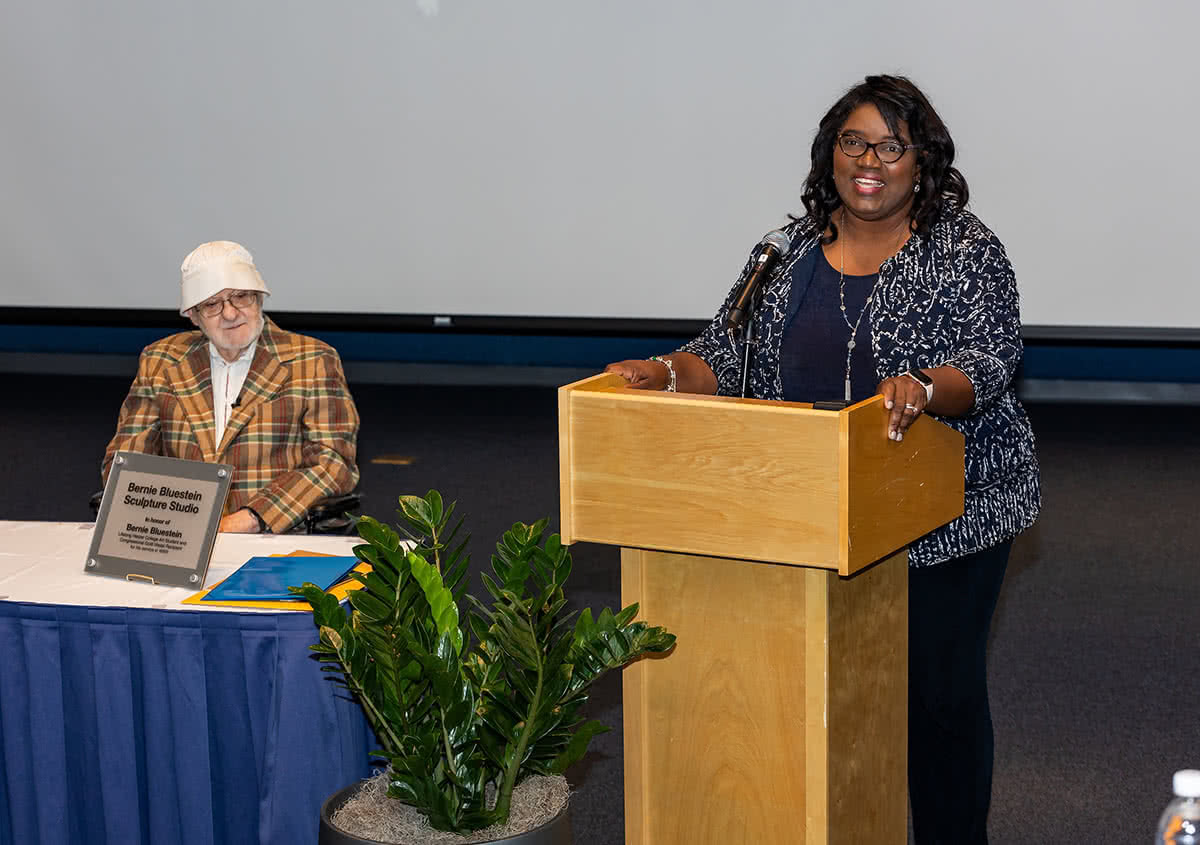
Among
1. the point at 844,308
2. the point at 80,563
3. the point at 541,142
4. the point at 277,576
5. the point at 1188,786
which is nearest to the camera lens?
the point at 1188,786

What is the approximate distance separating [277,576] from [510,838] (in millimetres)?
826

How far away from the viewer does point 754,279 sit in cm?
228

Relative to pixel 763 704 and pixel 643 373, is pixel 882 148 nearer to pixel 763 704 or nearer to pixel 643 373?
pixel 643 373

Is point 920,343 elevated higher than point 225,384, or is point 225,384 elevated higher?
point 920,343

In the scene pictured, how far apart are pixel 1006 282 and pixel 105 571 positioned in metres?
1.70

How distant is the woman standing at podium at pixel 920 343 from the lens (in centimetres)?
238

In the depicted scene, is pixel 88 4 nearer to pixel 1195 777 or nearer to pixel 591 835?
pixel 591 835

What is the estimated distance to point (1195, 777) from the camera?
1493 mm

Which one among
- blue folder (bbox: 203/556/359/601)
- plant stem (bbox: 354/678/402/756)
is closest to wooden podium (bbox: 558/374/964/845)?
plant stem (bbox: 354/678/402/756)

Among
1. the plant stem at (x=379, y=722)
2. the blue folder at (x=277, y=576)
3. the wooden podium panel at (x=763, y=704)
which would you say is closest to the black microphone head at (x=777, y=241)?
the wooden podium panel at (x=763, y=704)

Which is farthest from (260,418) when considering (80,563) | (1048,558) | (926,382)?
(1048,558)

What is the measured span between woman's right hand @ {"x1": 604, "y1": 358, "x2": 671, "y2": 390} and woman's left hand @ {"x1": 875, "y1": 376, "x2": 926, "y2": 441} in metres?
0.42

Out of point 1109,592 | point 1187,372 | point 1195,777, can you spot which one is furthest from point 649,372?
point 1187,372

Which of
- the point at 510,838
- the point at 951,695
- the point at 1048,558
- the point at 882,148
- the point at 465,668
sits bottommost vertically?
the point at 1048,558
